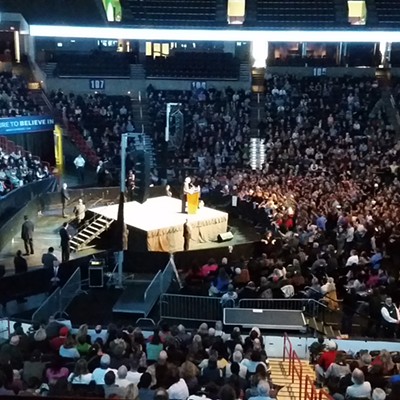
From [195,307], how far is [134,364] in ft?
16.8

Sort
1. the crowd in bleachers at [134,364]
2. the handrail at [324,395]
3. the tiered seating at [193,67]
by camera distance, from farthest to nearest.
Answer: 1. the tiered seating at [193,67]
2. the handrail at [324,395]
3. the crowd in bleachers at [134,364]

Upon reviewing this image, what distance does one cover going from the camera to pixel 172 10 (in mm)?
36500

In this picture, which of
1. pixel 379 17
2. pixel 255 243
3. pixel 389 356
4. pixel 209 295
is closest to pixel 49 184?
pixel 255 243

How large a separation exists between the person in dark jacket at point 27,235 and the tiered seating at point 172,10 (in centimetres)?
1863

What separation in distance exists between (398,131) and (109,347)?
25.1m

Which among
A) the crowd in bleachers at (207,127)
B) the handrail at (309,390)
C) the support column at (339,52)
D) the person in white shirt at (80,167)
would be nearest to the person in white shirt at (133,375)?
the handrail at (309,390)

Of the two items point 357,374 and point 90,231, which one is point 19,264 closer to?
point 90,231

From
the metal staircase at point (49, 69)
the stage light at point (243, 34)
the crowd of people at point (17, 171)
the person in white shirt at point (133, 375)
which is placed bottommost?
the crowd of people at point (17, 171)

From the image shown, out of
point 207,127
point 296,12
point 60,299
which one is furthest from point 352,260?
point 296,12

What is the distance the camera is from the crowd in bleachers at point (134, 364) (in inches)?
357

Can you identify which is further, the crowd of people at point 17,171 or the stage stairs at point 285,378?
the crowd of people at point 17,171

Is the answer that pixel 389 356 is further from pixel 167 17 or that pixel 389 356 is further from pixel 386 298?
pixel 167 17

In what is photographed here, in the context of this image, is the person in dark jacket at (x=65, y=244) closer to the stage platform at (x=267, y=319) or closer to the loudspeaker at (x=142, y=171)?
the loudspeaker at (x=142, y=171)

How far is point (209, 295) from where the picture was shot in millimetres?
15703
